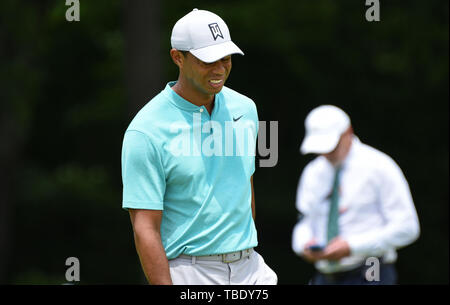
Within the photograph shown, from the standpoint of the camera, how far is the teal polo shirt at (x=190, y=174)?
382 cm

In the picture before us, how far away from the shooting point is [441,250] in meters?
12.6

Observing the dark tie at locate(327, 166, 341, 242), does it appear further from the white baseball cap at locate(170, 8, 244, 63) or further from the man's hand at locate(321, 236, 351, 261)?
the white baseball cap at locate(170, 8, 244, 63)

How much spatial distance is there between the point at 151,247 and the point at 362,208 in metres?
2.26

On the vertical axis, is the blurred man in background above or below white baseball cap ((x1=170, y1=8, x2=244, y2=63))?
below

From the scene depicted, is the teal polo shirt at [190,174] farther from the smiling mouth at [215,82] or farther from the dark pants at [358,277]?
the dark pants at [358,277]

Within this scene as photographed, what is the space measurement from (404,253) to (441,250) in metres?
0.52

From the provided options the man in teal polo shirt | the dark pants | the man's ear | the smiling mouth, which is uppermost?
the man's ear

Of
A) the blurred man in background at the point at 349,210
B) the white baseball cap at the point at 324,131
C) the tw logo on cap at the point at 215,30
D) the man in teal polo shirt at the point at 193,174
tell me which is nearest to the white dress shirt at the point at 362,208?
the blurred man in background at the point at 349,210

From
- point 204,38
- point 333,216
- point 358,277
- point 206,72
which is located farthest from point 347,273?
point 204,38

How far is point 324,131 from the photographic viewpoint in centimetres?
577

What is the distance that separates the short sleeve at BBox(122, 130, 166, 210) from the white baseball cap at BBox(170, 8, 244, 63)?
1.47ft

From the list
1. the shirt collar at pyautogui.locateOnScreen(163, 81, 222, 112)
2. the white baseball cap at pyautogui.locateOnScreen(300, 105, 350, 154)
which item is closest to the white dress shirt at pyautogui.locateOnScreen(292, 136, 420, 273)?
the white baseball cap at pyautogui.locateOnScreen(300, 105, 350, 154)

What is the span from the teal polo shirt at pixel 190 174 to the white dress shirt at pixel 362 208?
1.69m

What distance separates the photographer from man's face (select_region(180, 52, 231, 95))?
12.8 ft
